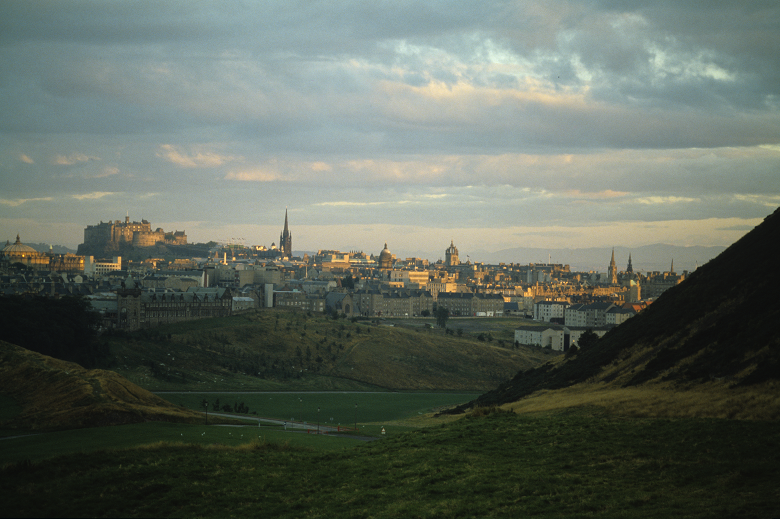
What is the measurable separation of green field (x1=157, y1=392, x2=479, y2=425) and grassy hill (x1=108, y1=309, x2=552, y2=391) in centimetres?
522

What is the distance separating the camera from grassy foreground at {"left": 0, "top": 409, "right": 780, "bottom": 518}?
18203 millimetres

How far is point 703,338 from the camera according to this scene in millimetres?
43875

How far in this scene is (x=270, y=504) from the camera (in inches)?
783

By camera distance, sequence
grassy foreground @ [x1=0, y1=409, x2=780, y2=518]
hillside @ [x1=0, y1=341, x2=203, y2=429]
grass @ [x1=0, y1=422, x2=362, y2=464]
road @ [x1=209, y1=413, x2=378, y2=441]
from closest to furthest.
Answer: grassy foreground @ [x1=0, y1=409, x2=780, y2=518] < grass @ [x1=0, y1=422, x2=362, y2=464] < hillside @ [x1=0, y1=341, x2=203, y2=429] < road @ [x1=209, y1=413, x2=378, y2=441]

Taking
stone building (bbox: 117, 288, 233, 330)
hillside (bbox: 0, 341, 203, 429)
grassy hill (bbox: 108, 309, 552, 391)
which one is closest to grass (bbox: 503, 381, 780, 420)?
hillside (bbox: 0, 341, 203, 429)

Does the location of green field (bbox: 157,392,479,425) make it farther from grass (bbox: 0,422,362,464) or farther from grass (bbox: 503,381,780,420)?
grass (bbox: 503,381,780,420)

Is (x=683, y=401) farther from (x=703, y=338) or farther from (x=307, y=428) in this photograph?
(x=307, y=428)

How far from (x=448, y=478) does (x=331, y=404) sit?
1973 inches

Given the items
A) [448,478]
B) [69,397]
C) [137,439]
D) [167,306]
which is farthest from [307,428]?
[167,306]

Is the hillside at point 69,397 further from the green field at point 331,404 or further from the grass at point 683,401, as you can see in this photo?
the grass at point 683,401

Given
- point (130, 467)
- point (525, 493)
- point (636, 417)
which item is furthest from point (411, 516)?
point (636, 417)

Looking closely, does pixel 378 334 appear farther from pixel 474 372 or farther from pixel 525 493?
pixel 525 493

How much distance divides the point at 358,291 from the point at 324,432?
14698 cm

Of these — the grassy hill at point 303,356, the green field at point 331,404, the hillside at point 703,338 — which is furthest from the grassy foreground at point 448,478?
the grassy hill at point 303,356
